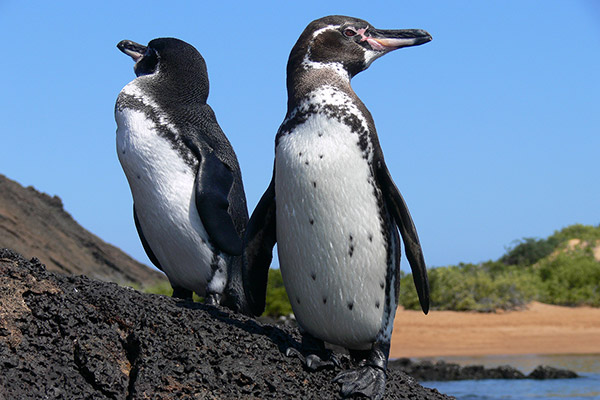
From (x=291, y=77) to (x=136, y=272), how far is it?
17.2 m

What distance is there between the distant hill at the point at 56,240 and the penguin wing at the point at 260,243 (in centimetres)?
1285

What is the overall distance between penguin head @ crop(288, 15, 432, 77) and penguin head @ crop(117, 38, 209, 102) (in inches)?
58.8

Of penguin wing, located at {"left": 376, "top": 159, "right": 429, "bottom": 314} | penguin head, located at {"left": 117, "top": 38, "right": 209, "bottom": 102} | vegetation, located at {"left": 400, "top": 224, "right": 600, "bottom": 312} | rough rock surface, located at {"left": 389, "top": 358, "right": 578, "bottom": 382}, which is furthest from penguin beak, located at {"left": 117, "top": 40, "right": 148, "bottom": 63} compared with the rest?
vegetation, located at {"left": 400, "top": 224, "right": 600, "bottom": 312}

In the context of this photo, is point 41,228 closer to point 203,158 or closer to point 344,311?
point 203,158

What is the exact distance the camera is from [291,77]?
140 inches

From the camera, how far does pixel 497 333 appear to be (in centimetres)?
1488

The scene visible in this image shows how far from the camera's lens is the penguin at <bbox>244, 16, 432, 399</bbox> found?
10.7 ft

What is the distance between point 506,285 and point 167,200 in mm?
14050

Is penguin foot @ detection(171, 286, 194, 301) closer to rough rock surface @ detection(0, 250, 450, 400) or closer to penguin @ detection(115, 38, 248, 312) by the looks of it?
penguin @ detection(115, 38, 248, 312)

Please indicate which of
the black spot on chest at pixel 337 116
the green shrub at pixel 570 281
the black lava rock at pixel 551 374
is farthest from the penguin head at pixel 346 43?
the green shrub at pixel 570 281

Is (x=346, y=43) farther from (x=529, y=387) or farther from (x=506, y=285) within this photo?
(x=506, y=285)

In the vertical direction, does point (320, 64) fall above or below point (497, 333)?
above

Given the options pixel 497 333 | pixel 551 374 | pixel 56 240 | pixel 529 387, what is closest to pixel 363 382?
pixel 529 387

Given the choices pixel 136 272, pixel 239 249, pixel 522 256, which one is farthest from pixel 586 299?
pixel 239 249
